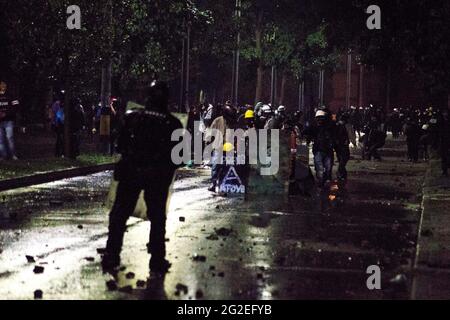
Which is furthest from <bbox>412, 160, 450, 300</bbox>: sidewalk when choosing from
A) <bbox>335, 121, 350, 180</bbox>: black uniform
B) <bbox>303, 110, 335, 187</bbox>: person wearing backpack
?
<bbox>335, 121, 350, 180</bbox>: black uniform

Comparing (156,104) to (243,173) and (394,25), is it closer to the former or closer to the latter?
(243,173)

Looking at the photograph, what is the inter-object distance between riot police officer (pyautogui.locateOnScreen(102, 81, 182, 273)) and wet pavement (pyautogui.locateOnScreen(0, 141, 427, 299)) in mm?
357

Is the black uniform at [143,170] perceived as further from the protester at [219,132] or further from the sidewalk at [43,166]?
the protester at [219,132]

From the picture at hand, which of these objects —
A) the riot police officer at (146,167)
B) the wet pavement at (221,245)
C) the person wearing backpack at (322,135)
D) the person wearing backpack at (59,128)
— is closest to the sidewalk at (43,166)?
the person wearing backpack at (59,128)

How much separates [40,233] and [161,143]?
3.44 meters

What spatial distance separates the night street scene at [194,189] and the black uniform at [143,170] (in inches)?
0.5

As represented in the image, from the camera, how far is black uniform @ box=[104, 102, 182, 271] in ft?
38.0

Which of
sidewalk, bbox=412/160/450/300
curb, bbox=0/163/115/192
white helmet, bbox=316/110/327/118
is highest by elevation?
white helmet, bbox=316/110/327/118

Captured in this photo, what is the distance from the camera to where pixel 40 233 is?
1445 centimetres

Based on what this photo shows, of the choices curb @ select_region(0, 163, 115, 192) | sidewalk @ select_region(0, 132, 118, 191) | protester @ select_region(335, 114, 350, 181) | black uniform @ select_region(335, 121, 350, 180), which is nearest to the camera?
curb @ select_region(0, 163, 115, 192)

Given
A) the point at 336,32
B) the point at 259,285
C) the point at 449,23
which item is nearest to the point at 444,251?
the point at 259,285

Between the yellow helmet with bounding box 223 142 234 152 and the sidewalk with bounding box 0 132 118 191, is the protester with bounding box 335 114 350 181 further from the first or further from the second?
the sidewalk with bounding box 0 132 118 191

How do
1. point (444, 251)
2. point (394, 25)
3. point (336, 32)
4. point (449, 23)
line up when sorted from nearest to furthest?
point (444, 251) < point (449, 23) < point (394, 25) < point (336, 32)

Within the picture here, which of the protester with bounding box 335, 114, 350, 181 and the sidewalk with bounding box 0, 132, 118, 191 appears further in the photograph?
the protester with bounding box 335, 114, 350, 181
